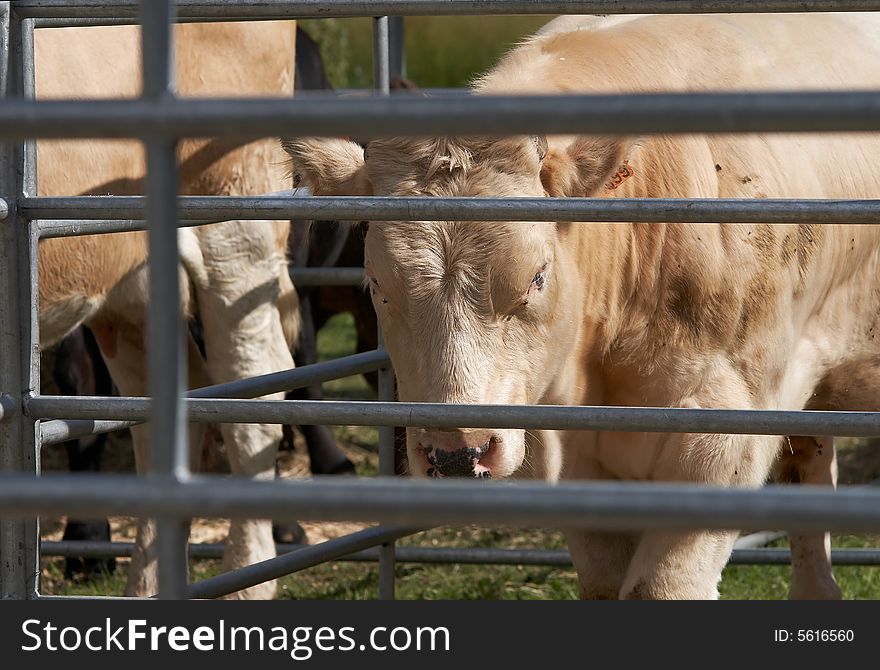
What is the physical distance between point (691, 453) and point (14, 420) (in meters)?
1.60

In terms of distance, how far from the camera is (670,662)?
2.35 m

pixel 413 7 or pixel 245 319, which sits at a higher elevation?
pixel 413 7

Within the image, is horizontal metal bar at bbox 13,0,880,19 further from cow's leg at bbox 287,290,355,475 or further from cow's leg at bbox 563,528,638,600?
cow's leg at bbox 287,290,355,475

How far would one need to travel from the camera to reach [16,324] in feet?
7.29

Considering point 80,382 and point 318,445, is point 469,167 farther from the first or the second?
point 318,445

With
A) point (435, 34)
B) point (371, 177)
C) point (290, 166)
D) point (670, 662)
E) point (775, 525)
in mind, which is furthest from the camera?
point (435, 34)

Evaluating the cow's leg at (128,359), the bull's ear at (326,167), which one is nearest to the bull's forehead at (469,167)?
the bull's ear at (326,167)

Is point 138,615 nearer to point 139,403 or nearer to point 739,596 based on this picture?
point 139,403

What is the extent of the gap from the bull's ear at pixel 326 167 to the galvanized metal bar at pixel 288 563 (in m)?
0.93

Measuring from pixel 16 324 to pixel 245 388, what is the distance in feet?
1.96

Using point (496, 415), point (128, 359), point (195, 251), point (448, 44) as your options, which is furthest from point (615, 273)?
point (448, 44)

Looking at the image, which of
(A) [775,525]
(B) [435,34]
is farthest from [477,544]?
(B) [435,34]

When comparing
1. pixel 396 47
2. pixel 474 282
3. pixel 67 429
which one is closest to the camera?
pixel 67 429

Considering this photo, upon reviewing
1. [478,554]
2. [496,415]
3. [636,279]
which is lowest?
[478,554]
